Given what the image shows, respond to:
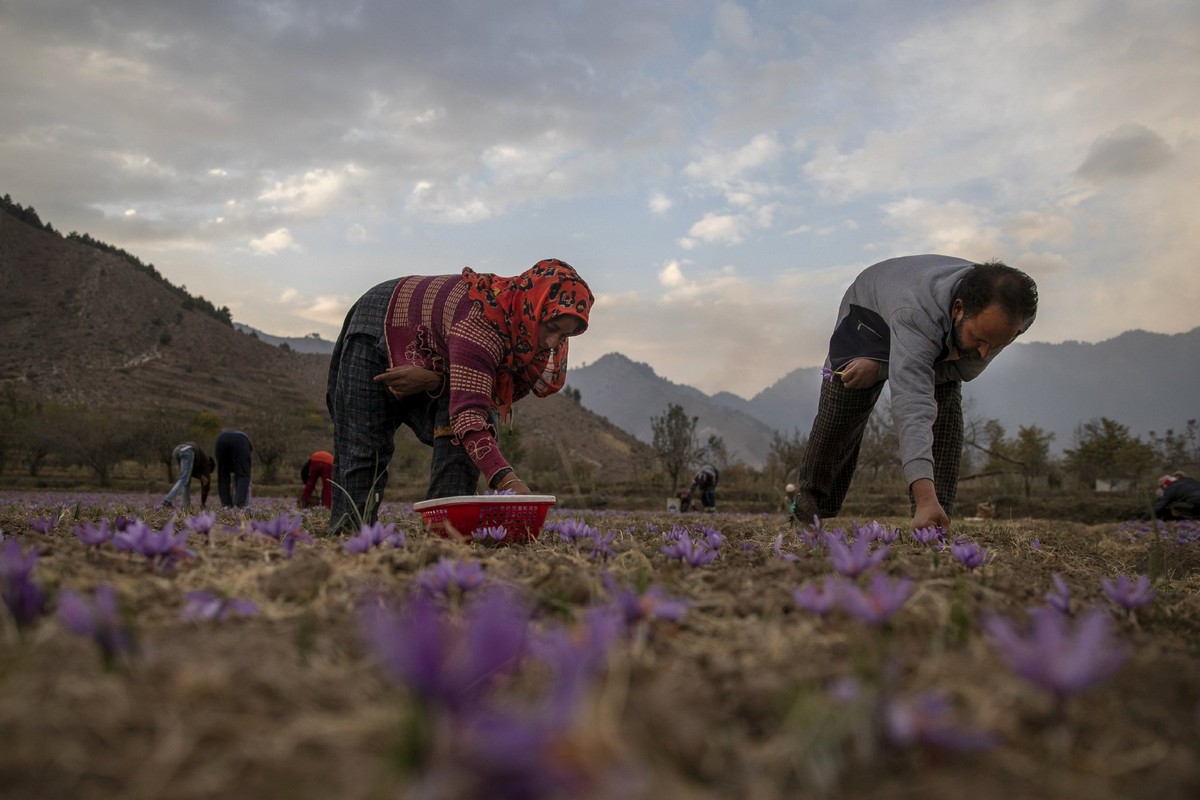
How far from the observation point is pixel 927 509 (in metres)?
3.23

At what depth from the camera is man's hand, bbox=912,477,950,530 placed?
126 inches

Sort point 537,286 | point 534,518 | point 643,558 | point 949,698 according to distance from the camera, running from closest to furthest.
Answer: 1. point 949,698
2. point 643,558
3. point 534,518
4. point 537,286

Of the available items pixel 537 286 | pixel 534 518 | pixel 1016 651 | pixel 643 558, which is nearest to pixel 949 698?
pixel 1016 651

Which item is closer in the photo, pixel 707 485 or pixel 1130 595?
pixel 1130 595

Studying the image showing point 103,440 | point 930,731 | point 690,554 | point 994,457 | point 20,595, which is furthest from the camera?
point 103,440

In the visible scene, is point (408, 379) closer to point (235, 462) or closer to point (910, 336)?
point (910, 336)

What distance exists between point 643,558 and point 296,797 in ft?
5.22

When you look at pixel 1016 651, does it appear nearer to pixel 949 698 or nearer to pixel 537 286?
pixel 949 698

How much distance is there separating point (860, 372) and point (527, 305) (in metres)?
2.00

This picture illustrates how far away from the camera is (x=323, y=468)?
33.2 ft

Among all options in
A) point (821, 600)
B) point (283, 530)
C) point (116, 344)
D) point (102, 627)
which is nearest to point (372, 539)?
point (283, 530)

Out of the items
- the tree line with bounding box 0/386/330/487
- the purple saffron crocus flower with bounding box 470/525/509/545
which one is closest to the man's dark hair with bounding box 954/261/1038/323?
the purple saffron crocus flower with bounding box 470/525/509/545

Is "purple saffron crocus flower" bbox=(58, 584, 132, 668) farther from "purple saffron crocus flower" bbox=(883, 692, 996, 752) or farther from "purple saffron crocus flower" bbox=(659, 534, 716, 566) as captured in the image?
"purple saffron crocus flower" bbox=(659, 534, 716, 566)

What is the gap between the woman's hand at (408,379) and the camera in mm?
3660
